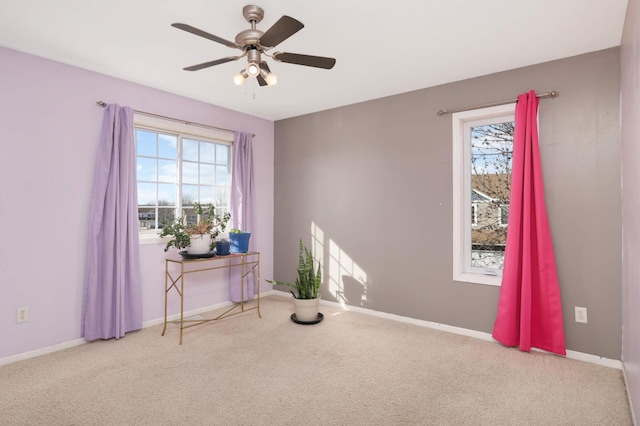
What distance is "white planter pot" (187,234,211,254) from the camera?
3.37 metres

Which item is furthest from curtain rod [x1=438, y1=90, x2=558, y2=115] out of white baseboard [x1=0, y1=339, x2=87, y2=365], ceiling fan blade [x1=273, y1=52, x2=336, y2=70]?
white baseboard [x1=0, y1=339, x2=87, y2=365]

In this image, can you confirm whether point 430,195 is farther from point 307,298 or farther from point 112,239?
point 112,239

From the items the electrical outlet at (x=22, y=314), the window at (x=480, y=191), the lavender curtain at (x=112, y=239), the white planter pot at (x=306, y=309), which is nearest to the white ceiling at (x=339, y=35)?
the window at (x=480, y=191)

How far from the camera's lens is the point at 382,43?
264 centimetres

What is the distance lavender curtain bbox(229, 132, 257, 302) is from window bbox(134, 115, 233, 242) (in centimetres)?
16

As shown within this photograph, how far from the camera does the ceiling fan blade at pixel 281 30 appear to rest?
1.71m

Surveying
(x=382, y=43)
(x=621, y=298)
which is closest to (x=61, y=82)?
(x=382, y=43)

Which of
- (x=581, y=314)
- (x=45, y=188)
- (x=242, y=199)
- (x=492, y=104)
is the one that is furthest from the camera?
(x=242, y=199)

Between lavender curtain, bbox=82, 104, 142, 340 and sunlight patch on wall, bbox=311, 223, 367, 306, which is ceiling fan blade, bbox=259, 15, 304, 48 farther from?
sunlight patch on wall, bbox=311, 223, 367, 306

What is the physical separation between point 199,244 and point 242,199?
3.60 ft

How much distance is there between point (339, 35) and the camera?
2518 mm

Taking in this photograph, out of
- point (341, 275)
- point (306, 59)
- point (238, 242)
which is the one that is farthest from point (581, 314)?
point (238, 242)

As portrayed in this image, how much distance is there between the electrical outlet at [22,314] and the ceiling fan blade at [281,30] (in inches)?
109

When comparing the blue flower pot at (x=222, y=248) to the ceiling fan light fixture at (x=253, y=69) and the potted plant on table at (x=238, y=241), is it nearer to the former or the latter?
the potted plant on table at (x=238, y=241)
